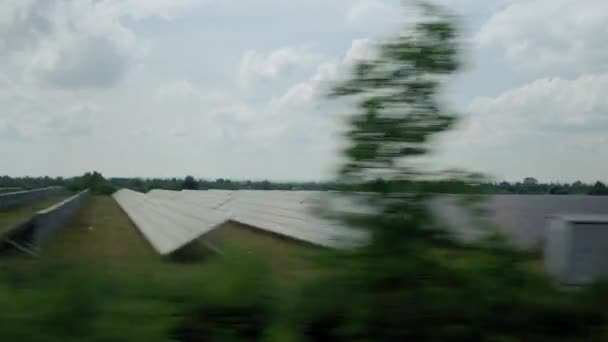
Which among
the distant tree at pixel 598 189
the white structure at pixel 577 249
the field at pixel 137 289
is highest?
the distant tree at pixel 598 189

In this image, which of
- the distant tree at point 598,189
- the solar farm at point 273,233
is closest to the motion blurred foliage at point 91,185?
the solar farm at point 273,233

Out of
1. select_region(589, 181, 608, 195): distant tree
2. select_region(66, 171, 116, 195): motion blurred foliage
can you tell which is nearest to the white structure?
select_region(589, 181, 608, 195): distant tree

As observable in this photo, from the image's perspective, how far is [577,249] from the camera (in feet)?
16.5

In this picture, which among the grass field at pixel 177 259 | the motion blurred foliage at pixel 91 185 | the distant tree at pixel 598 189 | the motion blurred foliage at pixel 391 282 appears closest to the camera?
the motion blurred foliage at pixel 391 282

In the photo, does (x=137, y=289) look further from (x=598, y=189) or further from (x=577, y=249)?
(x=598, y=189)

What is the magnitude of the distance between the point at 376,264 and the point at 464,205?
670 millimetres

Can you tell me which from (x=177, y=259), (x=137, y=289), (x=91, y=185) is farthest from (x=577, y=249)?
(x=91, y=185)

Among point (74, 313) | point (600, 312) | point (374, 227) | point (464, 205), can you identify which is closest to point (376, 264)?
point (374, 227)

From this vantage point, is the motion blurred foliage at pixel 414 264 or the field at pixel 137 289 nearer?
the field at pixel 137 289

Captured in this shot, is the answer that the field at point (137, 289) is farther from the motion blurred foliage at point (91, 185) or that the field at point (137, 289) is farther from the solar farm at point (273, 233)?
the motion blurred foliage at point (91, 185)

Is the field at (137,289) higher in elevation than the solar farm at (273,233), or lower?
lower

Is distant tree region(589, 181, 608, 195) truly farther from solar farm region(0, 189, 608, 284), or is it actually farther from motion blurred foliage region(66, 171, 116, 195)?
motion blurred foliage region(66, 171, 116, 195)

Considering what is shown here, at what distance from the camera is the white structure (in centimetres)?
480

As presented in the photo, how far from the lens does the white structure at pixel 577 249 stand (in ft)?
15.8
